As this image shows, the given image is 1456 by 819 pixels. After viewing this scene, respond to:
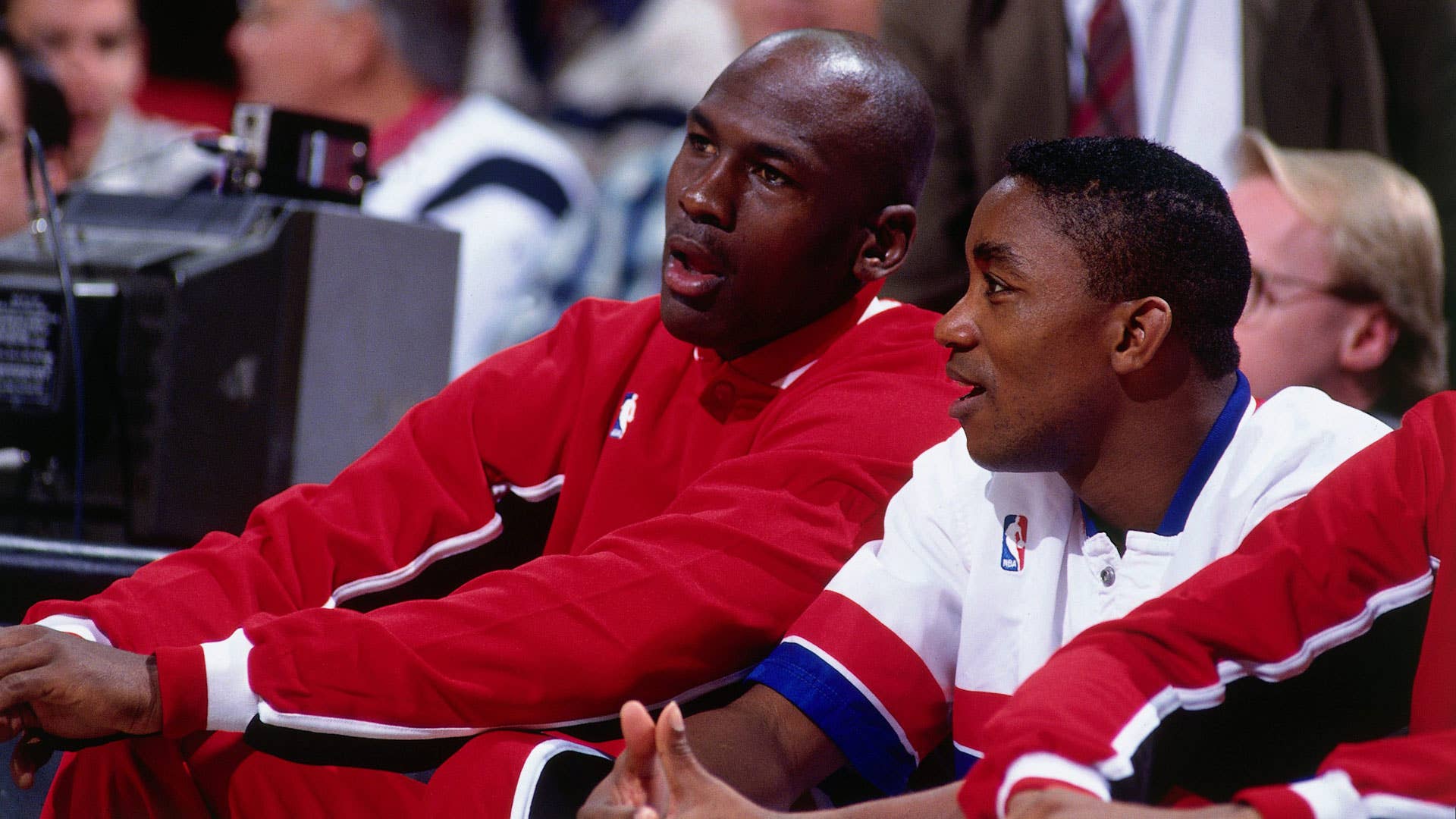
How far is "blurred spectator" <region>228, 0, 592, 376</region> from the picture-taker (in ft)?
11.8

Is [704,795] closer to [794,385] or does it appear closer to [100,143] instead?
[794,385]

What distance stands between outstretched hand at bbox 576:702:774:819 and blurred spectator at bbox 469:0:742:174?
101 inches

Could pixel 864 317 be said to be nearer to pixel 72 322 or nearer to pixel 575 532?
pixel 575 532

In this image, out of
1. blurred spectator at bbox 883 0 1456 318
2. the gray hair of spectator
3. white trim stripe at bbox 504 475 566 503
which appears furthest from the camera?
the gray hair of spectator

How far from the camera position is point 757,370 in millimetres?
1677

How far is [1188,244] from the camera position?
131cm

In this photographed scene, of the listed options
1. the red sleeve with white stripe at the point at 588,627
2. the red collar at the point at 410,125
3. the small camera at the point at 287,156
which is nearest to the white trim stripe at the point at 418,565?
the red sleeve with white stripe at the point at 588,627

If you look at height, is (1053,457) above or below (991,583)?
above

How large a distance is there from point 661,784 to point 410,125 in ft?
9.73

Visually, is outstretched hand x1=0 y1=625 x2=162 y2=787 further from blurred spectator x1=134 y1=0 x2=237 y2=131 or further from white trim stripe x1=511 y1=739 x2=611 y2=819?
blurred spectator x1=134 y1=0 x2=237 y2=131

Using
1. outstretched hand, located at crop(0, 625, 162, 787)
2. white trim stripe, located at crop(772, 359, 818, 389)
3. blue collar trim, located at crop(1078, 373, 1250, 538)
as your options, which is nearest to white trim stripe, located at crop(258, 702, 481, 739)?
outstretched hand, located at crop(0, 625, 162, 787)

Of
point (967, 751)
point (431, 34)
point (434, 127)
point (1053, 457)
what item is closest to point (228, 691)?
point (967, 751)

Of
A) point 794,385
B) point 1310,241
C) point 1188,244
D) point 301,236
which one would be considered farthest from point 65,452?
point 1310,241

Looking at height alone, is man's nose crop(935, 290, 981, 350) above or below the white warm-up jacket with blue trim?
above
